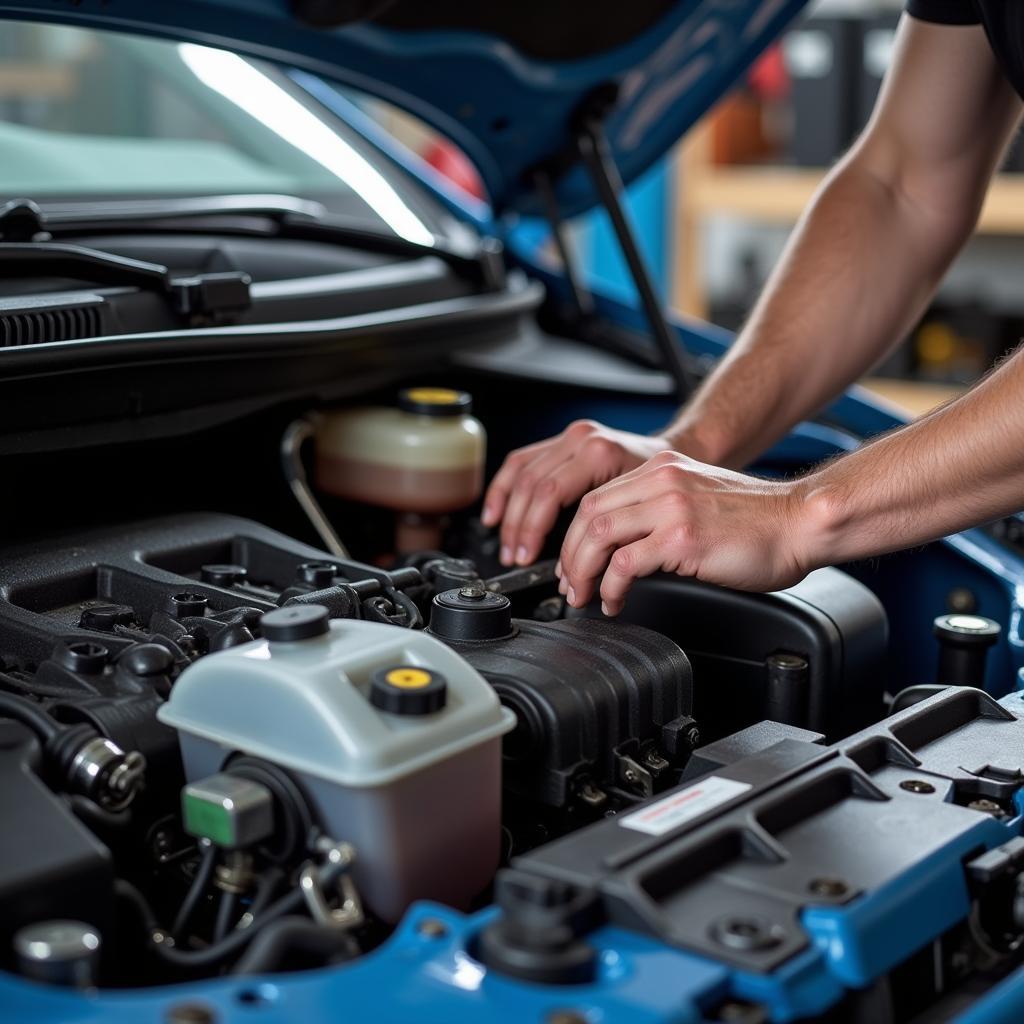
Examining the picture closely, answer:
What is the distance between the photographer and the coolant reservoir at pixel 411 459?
55.8 inches

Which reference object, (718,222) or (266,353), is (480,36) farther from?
(718,222)

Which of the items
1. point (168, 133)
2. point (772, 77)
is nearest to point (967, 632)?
point (168, 133)

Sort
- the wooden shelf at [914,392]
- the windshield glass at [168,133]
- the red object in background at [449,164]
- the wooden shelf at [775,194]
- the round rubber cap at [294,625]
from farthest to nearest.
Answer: the red object in background at [449,164] → the wooden shelf at [914,392] → the wooden shelf at [775,194] → the windshield glass at [168,133] → the round rubber cap at [294,625]

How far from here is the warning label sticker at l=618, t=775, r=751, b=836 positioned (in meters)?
0.86

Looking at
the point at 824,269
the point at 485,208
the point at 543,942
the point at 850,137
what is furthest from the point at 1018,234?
the point at 543,942

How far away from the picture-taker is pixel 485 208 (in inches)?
81.2

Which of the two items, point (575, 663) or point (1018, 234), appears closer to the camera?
point (575, 663)

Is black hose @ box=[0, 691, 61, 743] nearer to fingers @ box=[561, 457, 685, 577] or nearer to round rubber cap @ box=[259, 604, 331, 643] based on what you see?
round rubber cap @ box=[259, 604, 331, 643]

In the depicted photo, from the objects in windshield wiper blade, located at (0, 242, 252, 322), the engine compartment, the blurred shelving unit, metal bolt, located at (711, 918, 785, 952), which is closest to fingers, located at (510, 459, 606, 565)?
the engine compartment

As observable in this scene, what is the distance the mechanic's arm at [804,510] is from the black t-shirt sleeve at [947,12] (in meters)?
0.49

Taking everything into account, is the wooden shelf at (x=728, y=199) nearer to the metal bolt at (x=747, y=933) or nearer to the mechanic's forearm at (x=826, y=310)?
the mechanic's forearm at (x=826, y=310)

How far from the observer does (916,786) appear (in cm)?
98

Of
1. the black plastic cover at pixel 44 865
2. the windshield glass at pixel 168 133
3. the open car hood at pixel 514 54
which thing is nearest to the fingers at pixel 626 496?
the black plastic cover at pixel 44 865

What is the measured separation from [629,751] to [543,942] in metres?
0.29
